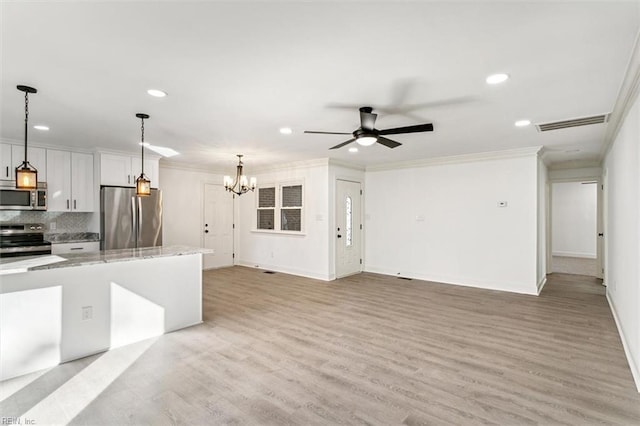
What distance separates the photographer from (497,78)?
273 centimetres

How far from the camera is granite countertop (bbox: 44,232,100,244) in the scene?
17.4 feet

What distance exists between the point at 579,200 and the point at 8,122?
1333 cm

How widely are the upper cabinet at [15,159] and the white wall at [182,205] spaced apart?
2111 millimetres

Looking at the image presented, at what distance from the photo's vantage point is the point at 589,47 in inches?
88.0

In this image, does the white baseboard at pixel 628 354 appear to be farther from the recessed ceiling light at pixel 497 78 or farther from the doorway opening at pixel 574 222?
the doorway opening at pixel 574 222

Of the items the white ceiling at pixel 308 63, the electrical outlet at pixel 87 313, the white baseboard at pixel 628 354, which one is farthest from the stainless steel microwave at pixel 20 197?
the white baseboard at pixel 628 354

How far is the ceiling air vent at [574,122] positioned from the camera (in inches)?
150

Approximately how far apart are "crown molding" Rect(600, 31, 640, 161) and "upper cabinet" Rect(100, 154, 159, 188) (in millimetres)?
6768

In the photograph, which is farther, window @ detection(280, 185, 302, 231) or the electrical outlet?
window @ detection(280, 185, 302, 231)

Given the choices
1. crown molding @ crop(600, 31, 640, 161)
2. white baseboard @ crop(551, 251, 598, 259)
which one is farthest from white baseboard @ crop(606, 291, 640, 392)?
white baseboard @ crop(551, 251, 598, 259)

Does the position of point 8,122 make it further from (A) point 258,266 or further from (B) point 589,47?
(B) point 589,47

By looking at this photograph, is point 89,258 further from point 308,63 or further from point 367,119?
point 367,119

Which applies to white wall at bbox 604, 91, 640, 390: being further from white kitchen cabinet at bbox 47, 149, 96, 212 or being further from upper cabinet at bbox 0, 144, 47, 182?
upper cabinet at bbox 0, 144, 47, 182

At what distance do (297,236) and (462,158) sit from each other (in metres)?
3.78
